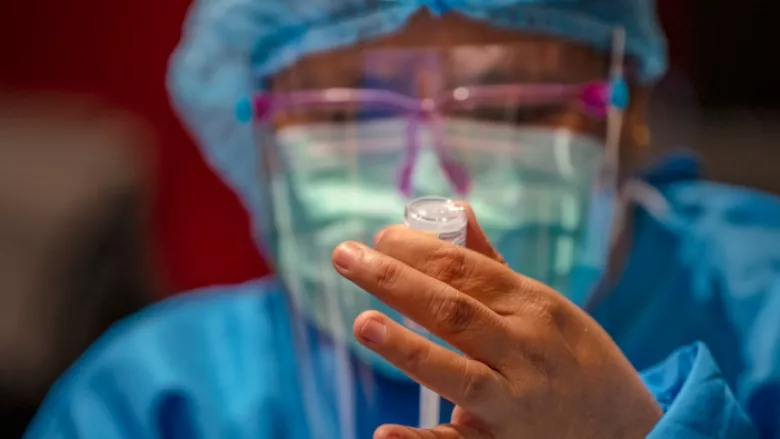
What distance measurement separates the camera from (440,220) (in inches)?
21.4

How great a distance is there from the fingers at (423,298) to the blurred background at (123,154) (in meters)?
1.05

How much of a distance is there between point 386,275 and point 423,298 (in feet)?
0.09

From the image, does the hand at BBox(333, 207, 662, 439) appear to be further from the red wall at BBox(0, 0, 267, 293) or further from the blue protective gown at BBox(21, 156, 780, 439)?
the red wall at BBox(0, 0, 267, 293)

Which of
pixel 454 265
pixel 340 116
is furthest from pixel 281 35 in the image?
pixel 454 265

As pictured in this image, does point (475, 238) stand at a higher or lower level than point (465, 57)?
lower

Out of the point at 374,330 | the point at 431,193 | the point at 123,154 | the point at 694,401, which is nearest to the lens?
the point at 374,330

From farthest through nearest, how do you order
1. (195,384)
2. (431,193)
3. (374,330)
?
(195,384) → (431,193) → (374,330)

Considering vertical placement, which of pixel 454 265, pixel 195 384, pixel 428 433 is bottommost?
pixel 195 384

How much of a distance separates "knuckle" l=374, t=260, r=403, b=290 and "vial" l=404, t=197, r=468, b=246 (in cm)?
5

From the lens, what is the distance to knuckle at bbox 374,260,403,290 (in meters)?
0.50

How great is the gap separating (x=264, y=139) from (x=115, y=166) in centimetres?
69

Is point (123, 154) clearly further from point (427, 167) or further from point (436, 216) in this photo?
point (436, 216)

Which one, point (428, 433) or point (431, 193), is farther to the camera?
point (431, 193)

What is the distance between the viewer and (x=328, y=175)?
90cm
